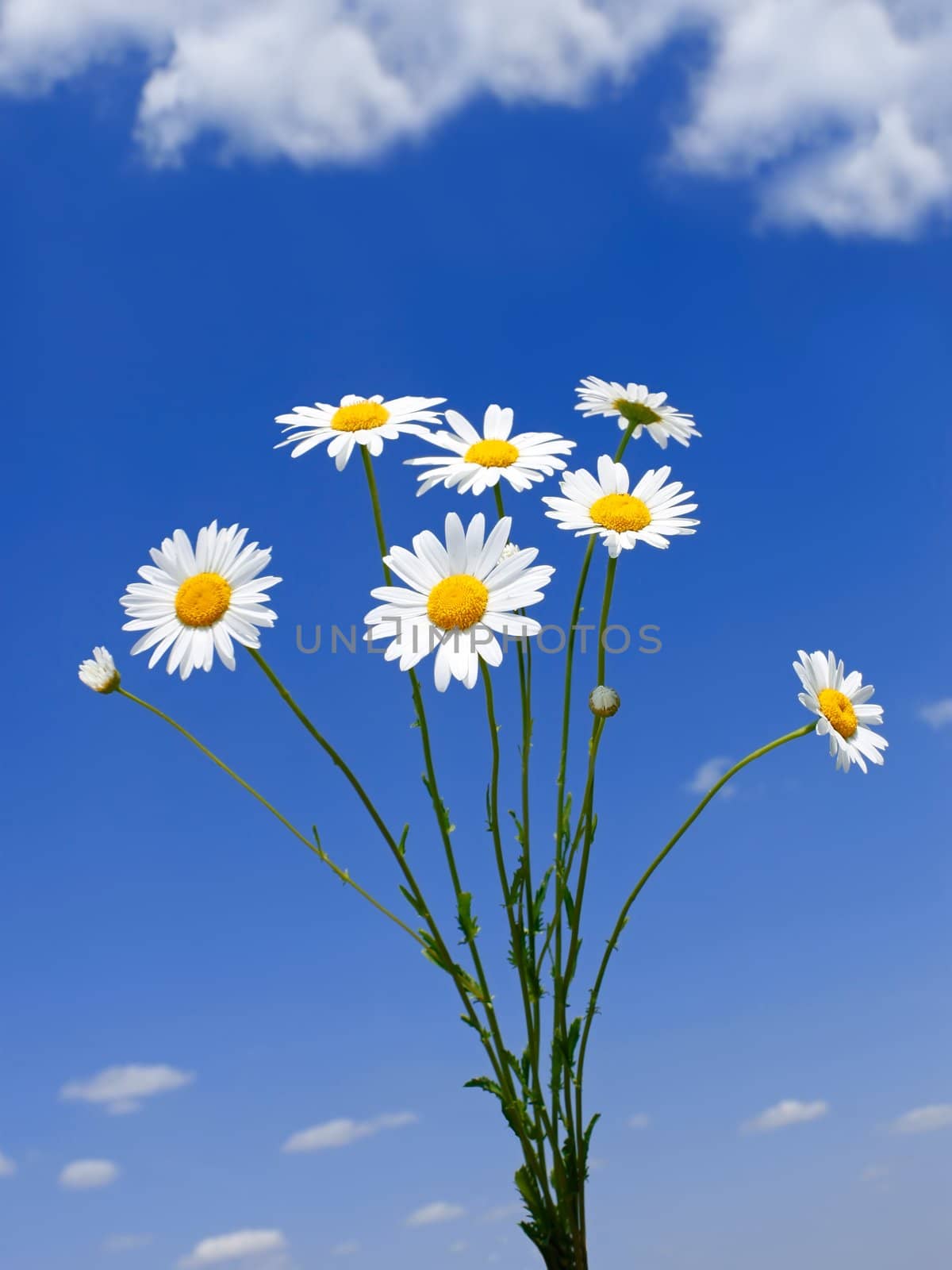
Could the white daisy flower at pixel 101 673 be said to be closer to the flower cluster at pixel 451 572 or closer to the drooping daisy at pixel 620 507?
the flower cluster at pixel 451 572

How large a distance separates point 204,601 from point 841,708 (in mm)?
1568

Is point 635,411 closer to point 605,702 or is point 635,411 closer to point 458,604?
point 605,702

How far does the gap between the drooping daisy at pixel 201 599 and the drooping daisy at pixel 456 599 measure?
0.31 metres

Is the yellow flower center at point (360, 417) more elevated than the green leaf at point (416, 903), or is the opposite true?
the yellow flower center at point (360, 417)

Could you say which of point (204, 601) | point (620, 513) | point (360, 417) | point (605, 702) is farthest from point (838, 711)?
point (204, 601)

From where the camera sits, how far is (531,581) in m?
2.62

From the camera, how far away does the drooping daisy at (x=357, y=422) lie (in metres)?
2.93

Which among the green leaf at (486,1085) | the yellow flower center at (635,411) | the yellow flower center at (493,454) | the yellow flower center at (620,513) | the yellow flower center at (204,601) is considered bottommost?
the green leaf at (486,1085)

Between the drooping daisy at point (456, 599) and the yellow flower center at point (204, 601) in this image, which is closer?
the drooping daisy at point (456, 599)

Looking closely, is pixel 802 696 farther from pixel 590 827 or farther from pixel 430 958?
pixel 430 958

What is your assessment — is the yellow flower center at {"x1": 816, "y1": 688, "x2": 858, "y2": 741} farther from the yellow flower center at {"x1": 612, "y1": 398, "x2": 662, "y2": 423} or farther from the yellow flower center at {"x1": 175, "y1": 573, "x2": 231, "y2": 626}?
the yellow flower center at {"x1": 175, "y1": 573, "x2": 231, "y2": 626}

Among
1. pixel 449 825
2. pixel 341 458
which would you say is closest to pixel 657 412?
pixel 341 458

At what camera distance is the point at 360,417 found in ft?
9.89

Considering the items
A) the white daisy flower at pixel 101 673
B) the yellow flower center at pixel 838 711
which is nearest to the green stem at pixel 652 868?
the yellow flower center at pixel 838 711
